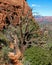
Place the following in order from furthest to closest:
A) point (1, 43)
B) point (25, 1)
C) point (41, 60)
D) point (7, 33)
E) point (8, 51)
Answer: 1. point (25, 1)
2. point (7, 33)
3. point (1, 43)
4. point (8, 51)
5. point (41, 60)

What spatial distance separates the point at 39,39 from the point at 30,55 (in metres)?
11.3

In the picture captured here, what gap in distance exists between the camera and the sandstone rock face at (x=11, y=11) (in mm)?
38281

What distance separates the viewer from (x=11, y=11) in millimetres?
39281

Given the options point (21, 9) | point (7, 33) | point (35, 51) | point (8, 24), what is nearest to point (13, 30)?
point (7, 33)

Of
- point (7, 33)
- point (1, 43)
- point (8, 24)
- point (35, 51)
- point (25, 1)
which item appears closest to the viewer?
point (35, 51)

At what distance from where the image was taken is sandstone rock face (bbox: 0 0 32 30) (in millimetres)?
38281

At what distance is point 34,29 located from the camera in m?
38.7

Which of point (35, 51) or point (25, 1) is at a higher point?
point (25, 1)

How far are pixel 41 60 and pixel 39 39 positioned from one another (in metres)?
12.5

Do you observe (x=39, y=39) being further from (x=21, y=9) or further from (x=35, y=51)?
(x=35, y=51)

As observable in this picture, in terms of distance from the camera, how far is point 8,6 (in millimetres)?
39438

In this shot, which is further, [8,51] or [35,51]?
[8,51]

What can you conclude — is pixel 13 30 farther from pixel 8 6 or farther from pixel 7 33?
pixel 8 6

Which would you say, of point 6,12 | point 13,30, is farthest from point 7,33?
point 6,12
